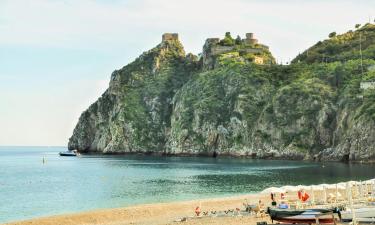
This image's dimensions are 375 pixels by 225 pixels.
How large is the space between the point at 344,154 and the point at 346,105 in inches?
726

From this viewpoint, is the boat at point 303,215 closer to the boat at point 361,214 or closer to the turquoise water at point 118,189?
the boat at point 361,214

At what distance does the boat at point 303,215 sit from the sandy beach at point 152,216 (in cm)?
552

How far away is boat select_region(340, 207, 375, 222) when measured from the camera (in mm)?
37750

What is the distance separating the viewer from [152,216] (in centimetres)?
5472

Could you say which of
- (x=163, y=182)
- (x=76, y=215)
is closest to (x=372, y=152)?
(x=163, y=182)

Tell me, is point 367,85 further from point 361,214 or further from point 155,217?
point 361,214

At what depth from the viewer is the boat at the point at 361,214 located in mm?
37750

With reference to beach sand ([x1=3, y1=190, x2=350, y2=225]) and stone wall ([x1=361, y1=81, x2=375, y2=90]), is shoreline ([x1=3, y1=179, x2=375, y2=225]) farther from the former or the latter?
stone wall ([x1=361, y1=81, x2=375, y2=90])

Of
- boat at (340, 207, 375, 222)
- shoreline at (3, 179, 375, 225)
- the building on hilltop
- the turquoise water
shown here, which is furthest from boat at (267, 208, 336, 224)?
the building on hilltop

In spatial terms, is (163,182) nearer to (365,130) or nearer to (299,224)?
(299,224)

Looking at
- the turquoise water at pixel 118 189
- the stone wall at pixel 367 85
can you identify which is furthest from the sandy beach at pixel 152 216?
the stone wall at pixel 367 85

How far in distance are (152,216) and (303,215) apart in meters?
20.6

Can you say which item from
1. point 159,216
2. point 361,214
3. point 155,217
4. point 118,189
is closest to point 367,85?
point 118,189

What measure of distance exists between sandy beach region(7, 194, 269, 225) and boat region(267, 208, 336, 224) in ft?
18.1
